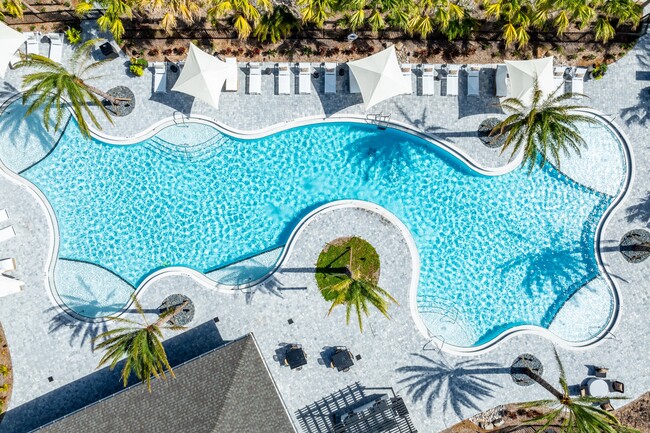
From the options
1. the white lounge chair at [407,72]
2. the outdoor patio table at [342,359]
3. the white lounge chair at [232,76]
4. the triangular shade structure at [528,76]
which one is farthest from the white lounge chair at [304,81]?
the outdoor patio table at [342,359]

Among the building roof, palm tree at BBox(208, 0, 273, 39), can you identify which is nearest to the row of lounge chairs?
the building roof

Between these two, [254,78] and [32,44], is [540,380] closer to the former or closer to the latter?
[254,78]

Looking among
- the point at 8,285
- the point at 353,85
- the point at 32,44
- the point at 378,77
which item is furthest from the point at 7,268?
the point at 378,77

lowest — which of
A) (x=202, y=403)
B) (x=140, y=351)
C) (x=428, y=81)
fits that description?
(x=202, y=403)

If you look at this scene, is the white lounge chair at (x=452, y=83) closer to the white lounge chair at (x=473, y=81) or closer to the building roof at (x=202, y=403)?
the white lounge chair at (x=473, y=81)

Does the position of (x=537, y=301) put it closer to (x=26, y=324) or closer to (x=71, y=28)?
(x=26, y=324)

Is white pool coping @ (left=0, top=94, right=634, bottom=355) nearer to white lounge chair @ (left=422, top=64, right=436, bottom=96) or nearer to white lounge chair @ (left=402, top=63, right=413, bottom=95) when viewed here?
white lounge chair @ (left=422, top=64, right=436, bottom=96)
